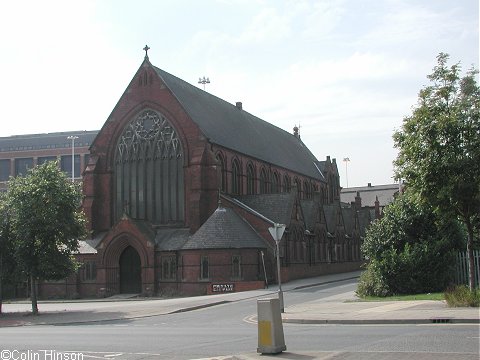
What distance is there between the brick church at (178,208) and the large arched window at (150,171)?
3.2 inches

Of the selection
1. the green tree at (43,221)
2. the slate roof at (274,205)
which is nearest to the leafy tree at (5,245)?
the green tree at (43,221)

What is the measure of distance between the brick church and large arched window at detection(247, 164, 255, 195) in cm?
9

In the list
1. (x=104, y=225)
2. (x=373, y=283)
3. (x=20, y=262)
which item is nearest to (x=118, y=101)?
(x=104, y=225)

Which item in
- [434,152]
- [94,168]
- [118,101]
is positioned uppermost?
[118,101]

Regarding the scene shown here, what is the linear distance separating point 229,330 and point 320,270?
39.3 m

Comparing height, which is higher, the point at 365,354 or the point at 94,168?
the point at 94,168

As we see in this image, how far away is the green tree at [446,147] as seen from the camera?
23.4 metres

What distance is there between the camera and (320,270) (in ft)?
192

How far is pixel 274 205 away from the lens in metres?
51.5

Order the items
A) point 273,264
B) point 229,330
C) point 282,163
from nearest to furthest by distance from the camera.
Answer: point 229,330 → point 273,264 → point 282,163

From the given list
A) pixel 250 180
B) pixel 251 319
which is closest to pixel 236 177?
pixel 250 180

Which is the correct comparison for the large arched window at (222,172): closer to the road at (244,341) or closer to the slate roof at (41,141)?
the road at (244,341)

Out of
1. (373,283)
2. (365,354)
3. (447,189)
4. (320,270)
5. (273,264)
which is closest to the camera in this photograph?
(365,354)

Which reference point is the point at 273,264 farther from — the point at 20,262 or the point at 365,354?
the point at 365,354
